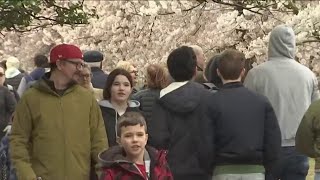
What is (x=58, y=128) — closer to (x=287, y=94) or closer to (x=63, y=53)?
(x=63, y=53)

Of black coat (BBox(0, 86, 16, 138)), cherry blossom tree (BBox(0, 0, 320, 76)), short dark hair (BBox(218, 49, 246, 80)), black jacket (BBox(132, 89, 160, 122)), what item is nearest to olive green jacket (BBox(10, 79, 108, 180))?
short dark hair (BBox(218, 49, 246, 80))

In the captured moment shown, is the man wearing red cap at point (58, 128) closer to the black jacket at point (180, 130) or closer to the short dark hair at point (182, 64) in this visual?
the black jacket at point (180, 130)

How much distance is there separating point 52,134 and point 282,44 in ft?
7.61

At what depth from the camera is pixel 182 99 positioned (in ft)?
20.9

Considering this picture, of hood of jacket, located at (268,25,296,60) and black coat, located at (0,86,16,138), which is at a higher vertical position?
hood of jacket, located at (268,25,296,60)

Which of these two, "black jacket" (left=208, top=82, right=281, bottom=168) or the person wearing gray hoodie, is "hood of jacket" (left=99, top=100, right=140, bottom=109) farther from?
"black jacket" (left=208, top=82, right=281, bottom=168)

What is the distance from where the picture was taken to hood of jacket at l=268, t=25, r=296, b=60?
708cm

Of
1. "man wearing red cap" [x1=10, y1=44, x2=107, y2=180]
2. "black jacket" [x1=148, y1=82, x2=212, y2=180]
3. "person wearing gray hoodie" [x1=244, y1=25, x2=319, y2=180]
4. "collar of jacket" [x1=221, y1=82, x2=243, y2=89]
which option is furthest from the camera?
"person wearing gray hoodie" [x1=244, y1=25, x2=319, y2=180]

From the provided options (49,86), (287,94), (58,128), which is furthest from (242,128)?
(49,86)

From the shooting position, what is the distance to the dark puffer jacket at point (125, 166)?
17.3ft

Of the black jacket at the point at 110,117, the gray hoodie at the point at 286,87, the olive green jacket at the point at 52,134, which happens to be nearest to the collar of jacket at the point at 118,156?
the olive green jacket at the point at 52,134

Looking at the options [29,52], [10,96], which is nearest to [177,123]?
[10,96]

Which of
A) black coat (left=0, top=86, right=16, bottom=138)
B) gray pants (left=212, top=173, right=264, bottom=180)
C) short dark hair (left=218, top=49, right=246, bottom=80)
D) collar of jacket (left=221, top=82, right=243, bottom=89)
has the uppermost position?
short dark hair (left=218, top=49, right=246, bottom=80)

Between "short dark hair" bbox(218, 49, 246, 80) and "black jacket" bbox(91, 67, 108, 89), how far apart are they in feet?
9.19
